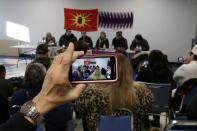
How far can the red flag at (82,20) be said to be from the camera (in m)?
10.3

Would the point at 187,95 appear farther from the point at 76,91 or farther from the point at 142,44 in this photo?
the point at 142,44

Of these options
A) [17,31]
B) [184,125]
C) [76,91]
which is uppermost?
[17,31]

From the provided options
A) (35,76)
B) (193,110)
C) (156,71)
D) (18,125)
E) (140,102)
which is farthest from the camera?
(156,71)

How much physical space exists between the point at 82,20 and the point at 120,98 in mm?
7632

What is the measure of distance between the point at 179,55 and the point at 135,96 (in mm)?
8159

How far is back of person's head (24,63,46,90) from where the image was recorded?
298 cm

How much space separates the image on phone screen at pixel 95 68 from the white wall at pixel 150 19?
383 inches

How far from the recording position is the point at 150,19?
10.7 meters

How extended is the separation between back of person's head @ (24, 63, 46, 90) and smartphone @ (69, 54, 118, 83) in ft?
5.93

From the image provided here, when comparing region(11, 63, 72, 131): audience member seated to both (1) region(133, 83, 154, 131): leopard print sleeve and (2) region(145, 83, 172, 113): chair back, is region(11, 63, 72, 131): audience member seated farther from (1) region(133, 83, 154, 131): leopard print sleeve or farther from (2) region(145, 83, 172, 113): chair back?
(2) region(145, 83, 172, 113): chair back

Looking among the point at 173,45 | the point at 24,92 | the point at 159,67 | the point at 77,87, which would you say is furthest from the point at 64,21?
the point at 77,87

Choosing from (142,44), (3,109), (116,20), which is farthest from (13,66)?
(3,109)

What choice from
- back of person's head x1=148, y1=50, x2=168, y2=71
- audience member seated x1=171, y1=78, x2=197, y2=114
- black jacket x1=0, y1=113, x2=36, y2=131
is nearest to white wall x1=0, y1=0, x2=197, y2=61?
back of person's head x1=148, y1=50, x2=168, y2=71

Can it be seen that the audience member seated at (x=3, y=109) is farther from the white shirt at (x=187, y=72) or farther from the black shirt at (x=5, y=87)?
the white shirt at (x=187, y=72)
